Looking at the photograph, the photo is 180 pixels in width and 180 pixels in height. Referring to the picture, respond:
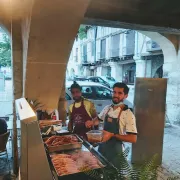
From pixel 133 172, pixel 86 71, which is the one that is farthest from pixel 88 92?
pixel 86 71

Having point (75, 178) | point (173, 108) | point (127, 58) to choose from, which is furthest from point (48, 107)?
point (127, 58)

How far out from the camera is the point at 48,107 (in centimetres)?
363

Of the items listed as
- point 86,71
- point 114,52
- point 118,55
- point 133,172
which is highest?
point 114,52

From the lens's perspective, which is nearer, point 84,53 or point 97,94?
point 97,94

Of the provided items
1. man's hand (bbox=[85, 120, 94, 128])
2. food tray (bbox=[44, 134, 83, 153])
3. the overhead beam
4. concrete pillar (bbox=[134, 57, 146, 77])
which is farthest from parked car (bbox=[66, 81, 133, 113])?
concrete pillar (bbox=[134, 57, 146, 77])

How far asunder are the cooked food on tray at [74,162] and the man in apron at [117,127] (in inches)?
21.2

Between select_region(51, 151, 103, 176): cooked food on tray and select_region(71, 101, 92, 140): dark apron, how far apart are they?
1.13 m

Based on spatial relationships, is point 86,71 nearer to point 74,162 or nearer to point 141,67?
point 141,67

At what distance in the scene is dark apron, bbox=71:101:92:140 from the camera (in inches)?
110

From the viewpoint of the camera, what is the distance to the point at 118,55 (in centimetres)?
1634

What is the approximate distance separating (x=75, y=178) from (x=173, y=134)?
5378mm

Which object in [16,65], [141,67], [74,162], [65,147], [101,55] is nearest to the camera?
[74,162]

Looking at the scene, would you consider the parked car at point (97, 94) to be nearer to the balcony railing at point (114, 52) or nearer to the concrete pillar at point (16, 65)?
the concrete pillar at point (16, 65)

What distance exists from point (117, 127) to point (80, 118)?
2.45ft
